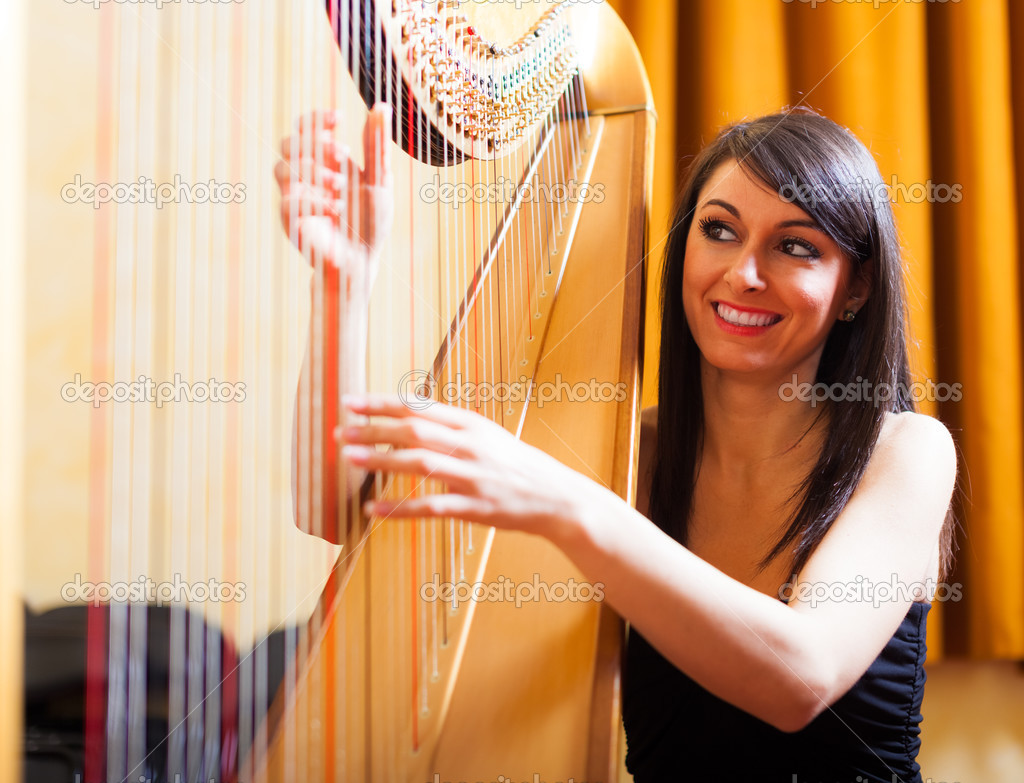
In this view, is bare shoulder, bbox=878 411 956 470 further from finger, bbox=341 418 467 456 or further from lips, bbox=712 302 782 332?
finger, bbox=341 418 467 456

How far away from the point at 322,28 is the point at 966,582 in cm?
152

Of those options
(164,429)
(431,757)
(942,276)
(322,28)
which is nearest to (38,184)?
(164,429)

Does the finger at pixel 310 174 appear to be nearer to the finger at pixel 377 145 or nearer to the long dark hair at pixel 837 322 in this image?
the finger at pixel 377 145

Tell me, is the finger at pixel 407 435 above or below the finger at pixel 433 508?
above

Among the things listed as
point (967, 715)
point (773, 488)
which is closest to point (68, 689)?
point (773, 488)

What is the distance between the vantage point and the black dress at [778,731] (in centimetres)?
95

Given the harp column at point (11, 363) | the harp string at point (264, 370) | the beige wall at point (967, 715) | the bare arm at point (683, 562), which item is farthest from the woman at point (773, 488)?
the beige wall at point (967, 715)

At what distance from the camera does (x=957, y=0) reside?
1.53m

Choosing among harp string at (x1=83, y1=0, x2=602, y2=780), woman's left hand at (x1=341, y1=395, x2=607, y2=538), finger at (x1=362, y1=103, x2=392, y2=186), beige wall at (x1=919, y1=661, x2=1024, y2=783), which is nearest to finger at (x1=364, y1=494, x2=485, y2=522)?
woman's left hand at (x1=341, y1=395, x2=607, y2=538)

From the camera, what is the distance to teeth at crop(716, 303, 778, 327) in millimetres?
1067

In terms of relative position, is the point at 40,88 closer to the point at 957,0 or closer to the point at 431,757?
the point at 431,757

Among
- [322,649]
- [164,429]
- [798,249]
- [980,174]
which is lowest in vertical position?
[322,649]

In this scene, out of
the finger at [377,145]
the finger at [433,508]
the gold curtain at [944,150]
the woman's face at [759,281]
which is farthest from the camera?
the gold curtain at [944,150]

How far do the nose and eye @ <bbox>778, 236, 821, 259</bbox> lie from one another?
45 mm
